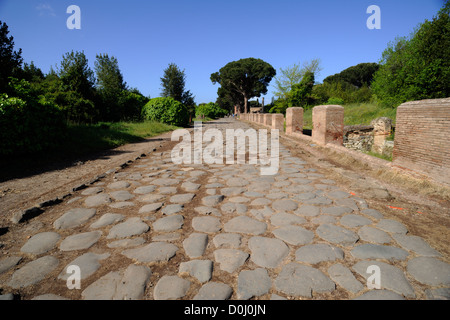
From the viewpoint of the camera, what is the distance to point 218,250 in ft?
5.65

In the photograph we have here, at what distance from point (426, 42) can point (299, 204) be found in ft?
53.9

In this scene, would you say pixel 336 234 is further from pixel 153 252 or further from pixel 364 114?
pixel 364 114

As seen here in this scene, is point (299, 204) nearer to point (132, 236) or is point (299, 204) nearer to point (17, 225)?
point (132, 236)

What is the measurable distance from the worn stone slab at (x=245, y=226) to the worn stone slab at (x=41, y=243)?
56.8 inches

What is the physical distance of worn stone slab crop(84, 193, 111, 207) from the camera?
104 inches

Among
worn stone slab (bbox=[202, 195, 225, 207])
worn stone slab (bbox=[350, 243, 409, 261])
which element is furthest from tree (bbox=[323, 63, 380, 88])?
worn stone slab (bbox=[350, 243, 409, 261])

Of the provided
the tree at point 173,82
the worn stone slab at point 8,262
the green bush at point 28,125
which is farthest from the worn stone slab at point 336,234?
the tree at point 173,82

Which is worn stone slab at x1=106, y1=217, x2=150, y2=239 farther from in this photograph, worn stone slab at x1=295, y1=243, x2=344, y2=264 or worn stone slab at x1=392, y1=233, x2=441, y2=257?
worn stone slab at x1=392, y1=233, x2=441, y2=257

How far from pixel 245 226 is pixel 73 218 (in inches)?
68.5

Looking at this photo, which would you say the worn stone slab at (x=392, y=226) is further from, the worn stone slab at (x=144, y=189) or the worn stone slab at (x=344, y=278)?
the worn stone slab at (x=144, y=189)

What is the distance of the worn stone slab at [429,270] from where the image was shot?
133cm

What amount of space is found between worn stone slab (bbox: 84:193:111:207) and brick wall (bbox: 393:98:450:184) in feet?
13.0

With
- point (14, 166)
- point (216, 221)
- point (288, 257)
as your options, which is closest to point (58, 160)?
point (14, 166)
